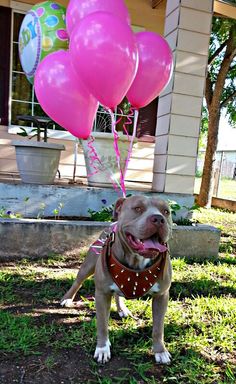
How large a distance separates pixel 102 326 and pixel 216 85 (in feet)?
20.6

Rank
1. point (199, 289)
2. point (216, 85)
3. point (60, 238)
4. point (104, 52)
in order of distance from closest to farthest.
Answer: point (104, 52)
point (199, 289)
point (60, 238)
point (216, 85)

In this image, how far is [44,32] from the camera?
300cm

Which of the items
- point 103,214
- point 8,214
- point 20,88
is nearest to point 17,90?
point 20,88

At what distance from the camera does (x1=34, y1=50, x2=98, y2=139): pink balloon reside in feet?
8.25

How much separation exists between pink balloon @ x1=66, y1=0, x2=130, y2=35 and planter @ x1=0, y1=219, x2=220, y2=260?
1.99 m

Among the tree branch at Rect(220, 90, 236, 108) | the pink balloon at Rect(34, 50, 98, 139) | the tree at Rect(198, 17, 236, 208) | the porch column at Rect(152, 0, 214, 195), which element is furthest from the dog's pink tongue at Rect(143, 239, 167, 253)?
the tree branch at Rect(220, 90, 236, 108)

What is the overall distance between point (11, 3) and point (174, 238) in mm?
5172

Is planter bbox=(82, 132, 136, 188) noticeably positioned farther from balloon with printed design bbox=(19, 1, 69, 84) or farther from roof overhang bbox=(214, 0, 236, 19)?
roof overhang bbox=(214, 0, 236, 19)

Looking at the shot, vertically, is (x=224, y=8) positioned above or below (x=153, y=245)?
above

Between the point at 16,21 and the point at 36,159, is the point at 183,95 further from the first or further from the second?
the point at 16,21

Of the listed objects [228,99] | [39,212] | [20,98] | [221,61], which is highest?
[221,61]

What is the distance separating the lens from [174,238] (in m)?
3.94

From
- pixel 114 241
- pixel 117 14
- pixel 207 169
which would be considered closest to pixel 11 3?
pixel 117 14

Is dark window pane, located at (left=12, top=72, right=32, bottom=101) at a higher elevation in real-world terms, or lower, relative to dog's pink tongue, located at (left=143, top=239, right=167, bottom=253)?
higher
